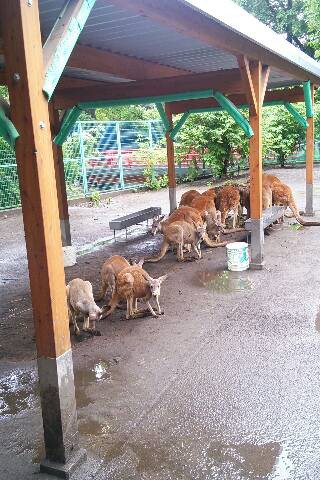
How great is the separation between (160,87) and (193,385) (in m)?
5.58

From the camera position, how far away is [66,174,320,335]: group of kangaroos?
5543 millimetres

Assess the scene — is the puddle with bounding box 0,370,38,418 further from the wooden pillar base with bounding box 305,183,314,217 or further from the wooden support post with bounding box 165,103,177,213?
the wooden pillar base with bounding box 305,183,314,217

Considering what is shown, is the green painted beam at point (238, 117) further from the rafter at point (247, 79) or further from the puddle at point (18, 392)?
the puddle at point (18, 392)

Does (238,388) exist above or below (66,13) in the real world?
below

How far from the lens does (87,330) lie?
5711 millimetres

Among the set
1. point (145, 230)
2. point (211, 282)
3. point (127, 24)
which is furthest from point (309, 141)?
point (127, 24)

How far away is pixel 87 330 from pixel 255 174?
3882 millimetres

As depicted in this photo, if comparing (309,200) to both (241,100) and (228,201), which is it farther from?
(241,100)

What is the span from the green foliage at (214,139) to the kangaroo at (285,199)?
9.55 meters

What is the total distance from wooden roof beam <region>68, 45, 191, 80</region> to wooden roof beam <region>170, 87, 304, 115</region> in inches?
112

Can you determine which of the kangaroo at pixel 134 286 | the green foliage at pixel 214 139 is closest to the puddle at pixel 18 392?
the kangaroo at pixel 134 286

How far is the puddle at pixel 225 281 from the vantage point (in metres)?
7.12

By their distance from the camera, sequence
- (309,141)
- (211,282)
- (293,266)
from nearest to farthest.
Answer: (211,282) → (293,266) → (309,141)

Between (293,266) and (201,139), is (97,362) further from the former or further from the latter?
(201,139)
